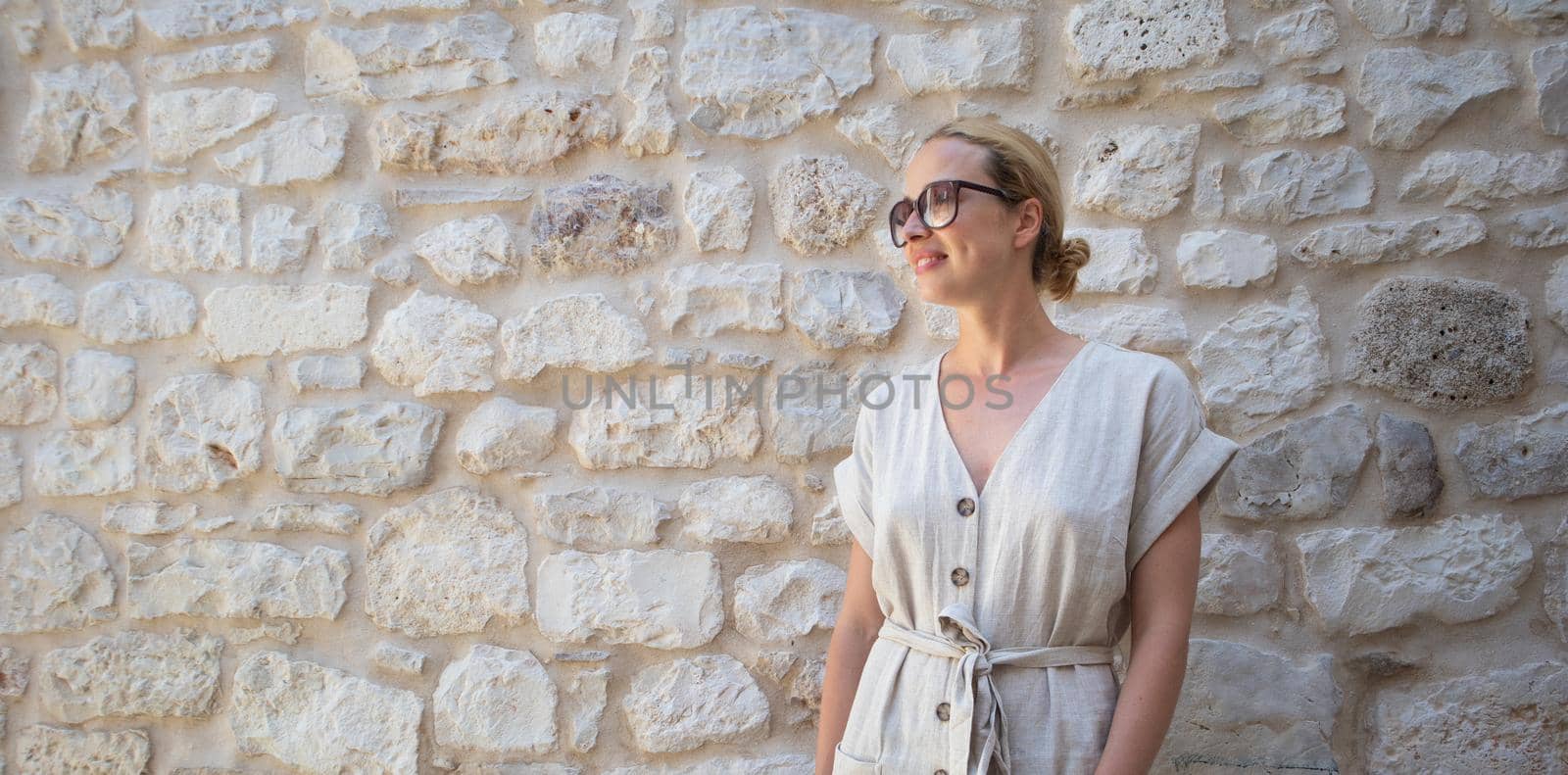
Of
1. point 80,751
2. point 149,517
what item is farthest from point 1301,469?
point 80,751

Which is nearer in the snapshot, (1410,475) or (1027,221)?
(1027,221)

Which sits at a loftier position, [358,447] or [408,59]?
[408,59]

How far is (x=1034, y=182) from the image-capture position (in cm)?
168

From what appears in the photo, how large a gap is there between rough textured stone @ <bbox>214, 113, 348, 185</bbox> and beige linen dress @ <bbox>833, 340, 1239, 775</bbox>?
1.64m

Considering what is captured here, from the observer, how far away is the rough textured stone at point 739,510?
7.36ft

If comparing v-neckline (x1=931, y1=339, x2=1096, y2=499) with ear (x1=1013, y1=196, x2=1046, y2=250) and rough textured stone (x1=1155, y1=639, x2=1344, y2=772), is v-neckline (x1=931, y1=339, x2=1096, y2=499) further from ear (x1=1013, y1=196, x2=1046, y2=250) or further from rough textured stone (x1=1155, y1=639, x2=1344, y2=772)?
rough textured stone (x1=1155, y1=639, x2=1344, y2=772)

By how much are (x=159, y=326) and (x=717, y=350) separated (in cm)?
136

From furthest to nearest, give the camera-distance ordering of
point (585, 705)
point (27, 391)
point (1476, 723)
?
point (27, 391) < point (585, 705) < point (1476, 723)

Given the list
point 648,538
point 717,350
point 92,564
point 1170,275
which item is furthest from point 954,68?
point 92,564

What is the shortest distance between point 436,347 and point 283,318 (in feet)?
1.30

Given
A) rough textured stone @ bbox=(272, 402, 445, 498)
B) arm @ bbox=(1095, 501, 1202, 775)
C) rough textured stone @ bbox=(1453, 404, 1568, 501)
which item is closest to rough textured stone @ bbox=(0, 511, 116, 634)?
rough textured stone @ bbox=(272, 402, 445, 498)

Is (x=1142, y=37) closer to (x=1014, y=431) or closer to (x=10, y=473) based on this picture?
(x=1014, y=431)

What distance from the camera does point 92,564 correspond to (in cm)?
249

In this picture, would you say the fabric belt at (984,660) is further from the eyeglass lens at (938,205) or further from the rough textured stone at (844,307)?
the rough textured stone at (844,307)
